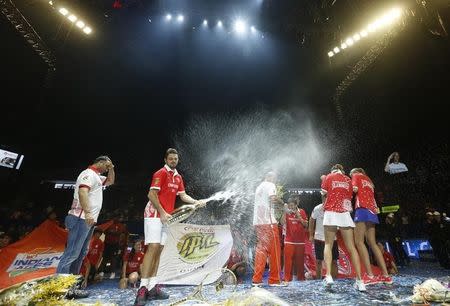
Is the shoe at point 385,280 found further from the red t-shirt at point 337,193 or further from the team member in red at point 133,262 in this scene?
the team member in red at point 133,262

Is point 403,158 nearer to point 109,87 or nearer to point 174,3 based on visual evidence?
point 174,3

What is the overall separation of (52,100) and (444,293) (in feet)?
66.7

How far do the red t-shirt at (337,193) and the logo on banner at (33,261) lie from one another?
8650mm

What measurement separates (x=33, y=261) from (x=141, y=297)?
6480 mm

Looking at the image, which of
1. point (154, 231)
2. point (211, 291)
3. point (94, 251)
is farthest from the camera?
point (94, 251)

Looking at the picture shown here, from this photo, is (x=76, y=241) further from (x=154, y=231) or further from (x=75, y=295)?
(x=154, y=231)

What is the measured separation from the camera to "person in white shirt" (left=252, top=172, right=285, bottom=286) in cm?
552

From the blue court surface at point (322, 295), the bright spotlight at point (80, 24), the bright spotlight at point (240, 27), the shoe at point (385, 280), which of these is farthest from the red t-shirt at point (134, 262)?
the bright spotlight at point (240, 27)

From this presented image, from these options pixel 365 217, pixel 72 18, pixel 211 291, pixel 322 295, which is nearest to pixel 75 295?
pixel 211 291

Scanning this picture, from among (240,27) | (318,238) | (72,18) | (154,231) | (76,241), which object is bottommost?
(76,241)

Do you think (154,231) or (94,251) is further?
(94,251)

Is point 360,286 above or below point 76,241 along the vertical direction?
below

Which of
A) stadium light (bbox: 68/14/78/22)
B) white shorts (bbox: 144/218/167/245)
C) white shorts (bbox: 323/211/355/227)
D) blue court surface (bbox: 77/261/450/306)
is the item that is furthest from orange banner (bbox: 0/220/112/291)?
stadium light (bbox: 68/14/78/22)

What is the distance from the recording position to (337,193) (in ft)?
17.9
